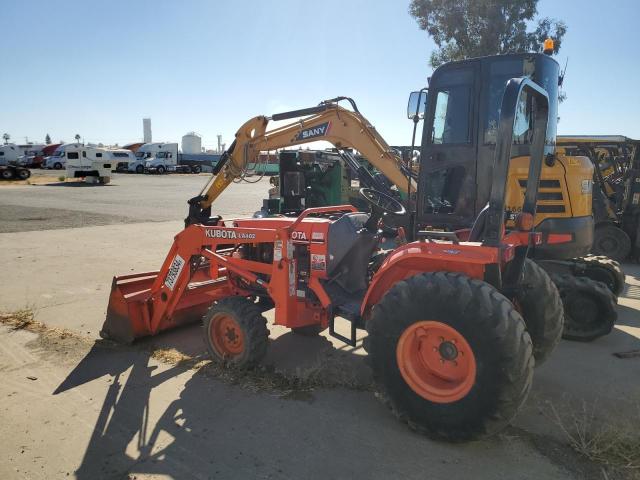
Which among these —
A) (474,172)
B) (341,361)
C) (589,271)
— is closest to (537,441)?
(341,361)

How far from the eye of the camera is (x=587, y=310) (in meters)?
5.18

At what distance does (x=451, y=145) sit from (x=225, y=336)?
309 centimetres

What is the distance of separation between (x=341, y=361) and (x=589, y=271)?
12.9 feet

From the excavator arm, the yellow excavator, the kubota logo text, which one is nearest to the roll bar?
the yellow excavator

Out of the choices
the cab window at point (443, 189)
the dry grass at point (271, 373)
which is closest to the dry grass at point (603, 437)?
the dry grass at point (271, 373)

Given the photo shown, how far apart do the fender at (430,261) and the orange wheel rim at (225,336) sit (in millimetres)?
1306

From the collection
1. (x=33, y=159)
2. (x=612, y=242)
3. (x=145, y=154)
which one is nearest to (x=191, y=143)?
(x=145, y=154)

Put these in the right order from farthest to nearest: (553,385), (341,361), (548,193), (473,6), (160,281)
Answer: (473,6), (548,193), (160,281), (341,361), (553,385)

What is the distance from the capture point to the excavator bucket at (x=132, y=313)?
16.1 feet

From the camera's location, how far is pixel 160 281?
196 inches

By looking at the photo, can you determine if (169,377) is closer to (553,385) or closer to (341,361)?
(341,361)

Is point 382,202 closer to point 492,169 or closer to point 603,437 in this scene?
point 492,169

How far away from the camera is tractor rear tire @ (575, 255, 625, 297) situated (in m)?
6.26

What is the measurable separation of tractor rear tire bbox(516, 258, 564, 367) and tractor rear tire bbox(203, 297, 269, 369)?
219 cm
